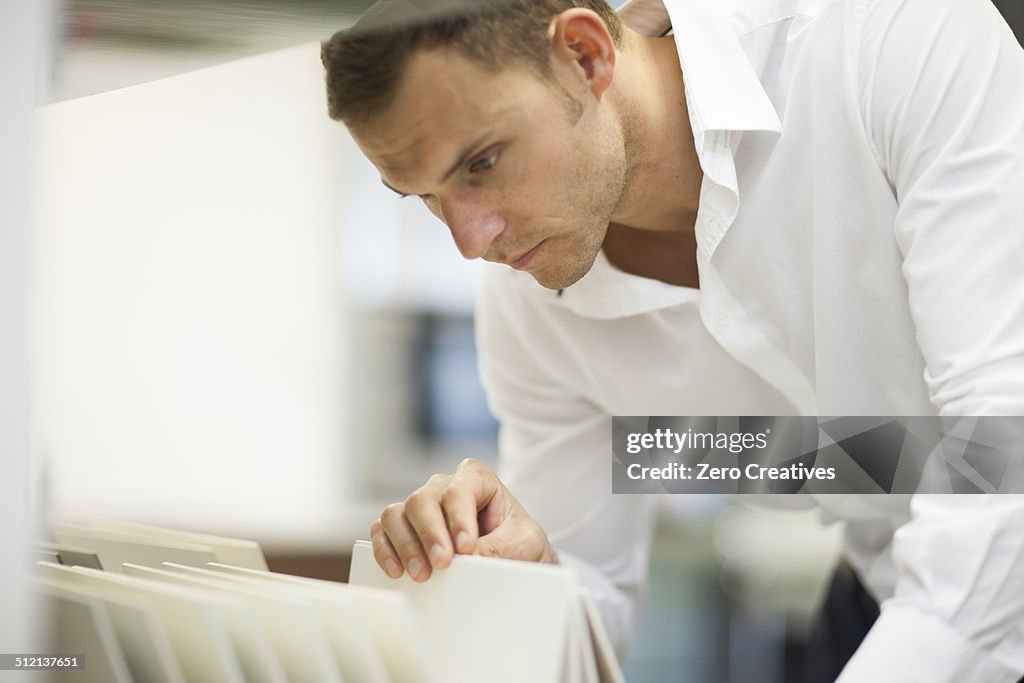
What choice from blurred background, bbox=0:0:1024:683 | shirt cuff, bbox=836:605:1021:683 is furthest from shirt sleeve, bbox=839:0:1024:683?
blurred background, bbox=0:0:1024:683

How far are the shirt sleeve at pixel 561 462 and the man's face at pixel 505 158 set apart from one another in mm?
237

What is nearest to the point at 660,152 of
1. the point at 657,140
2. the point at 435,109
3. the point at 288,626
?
the point at 657,140

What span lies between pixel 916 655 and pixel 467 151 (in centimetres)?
35

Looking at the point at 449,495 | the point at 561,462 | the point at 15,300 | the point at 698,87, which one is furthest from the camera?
the point at 561,462

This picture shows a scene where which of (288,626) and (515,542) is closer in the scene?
(288,626)

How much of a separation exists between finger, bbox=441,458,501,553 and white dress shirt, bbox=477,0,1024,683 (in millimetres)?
208

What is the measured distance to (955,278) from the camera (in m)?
0.55

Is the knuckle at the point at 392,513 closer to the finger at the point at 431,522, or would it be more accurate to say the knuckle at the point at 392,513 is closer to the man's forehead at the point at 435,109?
the finger at the point at 431,522

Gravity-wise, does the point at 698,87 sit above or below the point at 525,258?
above

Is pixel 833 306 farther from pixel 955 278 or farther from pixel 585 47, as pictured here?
pixel 585 47

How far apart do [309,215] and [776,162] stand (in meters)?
0.33

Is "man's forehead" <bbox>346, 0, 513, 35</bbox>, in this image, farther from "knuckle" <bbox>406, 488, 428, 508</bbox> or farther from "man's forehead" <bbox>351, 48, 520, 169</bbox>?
"knuckle" <bbox>406, 488, 428, 508</bbox>

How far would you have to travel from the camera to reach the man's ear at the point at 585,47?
2.00ft

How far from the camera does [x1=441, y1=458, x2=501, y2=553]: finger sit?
0.53m
